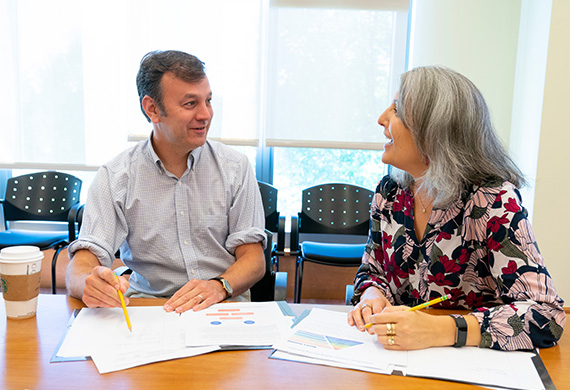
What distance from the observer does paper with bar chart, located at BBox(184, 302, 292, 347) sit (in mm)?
1268

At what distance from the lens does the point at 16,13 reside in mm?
4090

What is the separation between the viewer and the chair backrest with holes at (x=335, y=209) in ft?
12.6

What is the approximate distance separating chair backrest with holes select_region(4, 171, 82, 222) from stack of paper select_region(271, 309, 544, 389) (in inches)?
124


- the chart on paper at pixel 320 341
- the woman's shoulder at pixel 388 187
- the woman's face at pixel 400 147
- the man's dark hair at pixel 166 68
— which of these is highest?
the man's dark hair at pixel 166 68

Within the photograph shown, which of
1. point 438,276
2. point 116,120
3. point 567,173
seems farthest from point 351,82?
point 438,276

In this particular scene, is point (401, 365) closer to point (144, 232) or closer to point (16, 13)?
point (144, 232)

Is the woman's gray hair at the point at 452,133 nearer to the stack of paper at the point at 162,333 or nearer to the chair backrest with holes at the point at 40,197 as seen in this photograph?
the stack of paper at the point at 162,333

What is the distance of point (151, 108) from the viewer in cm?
208

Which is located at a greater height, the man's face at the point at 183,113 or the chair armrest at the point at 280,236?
the man's face at the point at 183,113

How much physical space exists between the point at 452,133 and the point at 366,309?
599mm

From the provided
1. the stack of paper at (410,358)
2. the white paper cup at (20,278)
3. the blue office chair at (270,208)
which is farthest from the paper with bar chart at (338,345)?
the blue office chair at (270,208)

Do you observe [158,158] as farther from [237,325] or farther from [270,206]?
[270,206]

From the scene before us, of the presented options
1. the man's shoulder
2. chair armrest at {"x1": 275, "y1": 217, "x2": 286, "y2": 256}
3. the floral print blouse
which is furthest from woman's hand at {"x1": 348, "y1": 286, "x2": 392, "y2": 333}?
chair armrest at {"x1": 275, "y1": 217, "x2": 286, "y2": 256}

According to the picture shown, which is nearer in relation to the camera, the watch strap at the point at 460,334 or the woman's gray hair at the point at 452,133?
the watch strap at the point at 460,334
